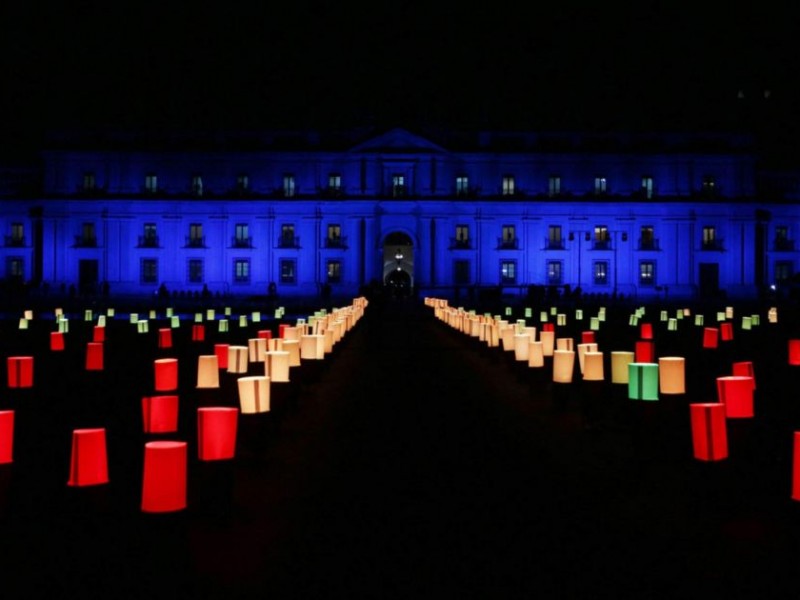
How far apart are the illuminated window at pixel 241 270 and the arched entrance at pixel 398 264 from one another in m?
9.57

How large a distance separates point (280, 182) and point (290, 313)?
894 inches

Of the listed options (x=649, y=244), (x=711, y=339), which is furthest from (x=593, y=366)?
(x=649, y=244)

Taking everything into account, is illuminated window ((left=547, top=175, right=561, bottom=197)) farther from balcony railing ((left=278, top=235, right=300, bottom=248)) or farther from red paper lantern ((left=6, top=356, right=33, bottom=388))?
red paper lantern ((left=6, top=356, right=33, bottom=388))

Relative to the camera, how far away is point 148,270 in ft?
210

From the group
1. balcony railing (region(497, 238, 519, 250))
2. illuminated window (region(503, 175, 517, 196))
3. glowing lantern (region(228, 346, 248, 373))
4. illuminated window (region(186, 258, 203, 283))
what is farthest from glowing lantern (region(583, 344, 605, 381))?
illuminated window (region(503, 175, 517, 196))

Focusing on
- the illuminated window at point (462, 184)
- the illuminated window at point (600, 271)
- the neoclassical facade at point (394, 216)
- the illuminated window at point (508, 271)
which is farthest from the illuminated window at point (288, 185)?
the illuminated window at point (600, 271)

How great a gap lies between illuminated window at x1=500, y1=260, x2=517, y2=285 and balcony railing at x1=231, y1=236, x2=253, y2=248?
16107mm

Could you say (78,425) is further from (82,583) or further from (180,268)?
(180,268)

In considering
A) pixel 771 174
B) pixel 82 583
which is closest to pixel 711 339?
pixel 82 583

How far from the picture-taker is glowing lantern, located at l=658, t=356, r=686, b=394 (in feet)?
31.4

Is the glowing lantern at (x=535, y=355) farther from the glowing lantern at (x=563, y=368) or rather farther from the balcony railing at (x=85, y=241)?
the balcony railing at (x=85, y=241)

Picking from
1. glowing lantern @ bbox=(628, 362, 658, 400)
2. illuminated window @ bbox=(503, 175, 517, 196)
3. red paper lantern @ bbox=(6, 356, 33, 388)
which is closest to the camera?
glowing lantern @ bbox=(628, 362, 658, 400)

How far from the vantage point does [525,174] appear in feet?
216

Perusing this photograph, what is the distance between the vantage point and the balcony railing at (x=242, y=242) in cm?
6372
